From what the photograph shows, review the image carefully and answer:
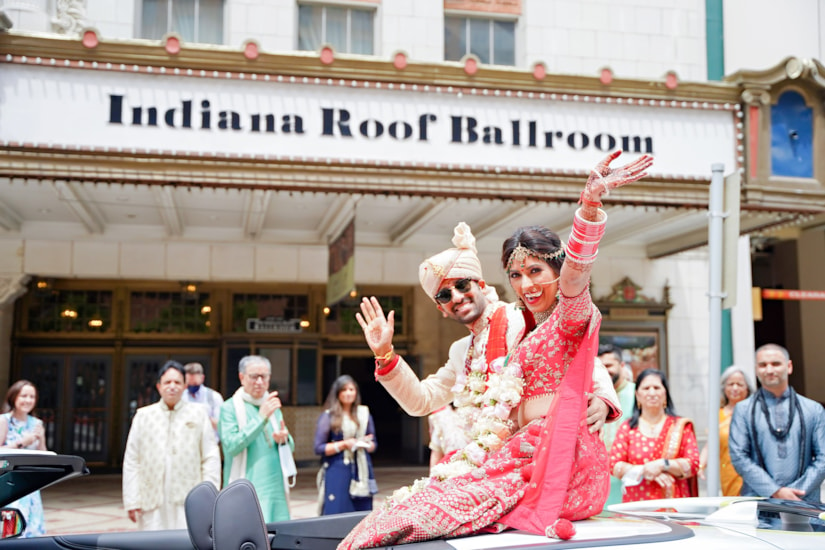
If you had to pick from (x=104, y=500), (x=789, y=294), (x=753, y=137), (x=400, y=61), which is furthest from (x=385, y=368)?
(x=789, y=294)

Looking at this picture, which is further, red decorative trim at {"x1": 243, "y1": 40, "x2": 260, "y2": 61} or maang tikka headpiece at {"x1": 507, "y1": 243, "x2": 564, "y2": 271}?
red decorative trim at {"x1": 243, "y1": 40, "x2": 260, "y2": 61}

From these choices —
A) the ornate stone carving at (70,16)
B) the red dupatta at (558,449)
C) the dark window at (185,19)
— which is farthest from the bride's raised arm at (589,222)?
the dark window at (185,19)

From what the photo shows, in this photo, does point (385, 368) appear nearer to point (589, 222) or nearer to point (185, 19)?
point (589, 222)

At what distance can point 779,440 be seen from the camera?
5.34 metres

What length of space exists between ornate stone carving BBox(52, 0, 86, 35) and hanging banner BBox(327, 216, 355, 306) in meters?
4.43

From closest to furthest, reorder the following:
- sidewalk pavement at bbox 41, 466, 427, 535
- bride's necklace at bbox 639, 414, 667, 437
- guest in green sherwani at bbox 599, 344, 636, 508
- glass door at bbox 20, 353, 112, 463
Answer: bride's necklace at bbox 639, 414, 667, 437
guest in green sherwani at bbox 599, 344, 636, 508
sidewalk pavement at bbox 41, 466, 427, 535
glass door at bbox 20, 353, 112, 463

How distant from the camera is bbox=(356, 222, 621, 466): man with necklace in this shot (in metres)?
2.98

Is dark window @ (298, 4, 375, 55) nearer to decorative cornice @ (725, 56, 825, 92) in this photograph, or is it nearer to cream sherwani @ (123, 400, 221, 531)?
decorative cornice @ (725, 56, 825, 92)

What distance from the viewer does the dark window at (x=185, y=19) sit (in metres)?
11.6

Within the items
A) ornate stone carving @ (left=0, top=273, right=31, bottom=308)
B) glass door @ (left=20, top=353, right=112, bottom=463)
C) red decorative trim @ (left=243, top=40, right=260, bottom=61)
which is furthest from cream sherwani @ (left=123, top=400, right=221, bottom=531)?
glass door @ (left=20, top=353, right=112, bottom=463)

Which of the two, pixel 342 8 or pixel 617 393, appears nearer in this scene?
pixel 617 393

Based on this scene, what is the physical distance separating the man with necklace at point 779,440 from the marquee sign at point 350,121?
180 inches

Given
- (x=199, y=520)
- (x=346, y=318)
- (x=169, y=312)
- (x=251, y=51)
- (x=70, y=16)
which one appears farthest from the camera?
(x=346, y=318)

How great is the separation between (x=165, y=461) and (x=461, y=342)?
386 centimetres
